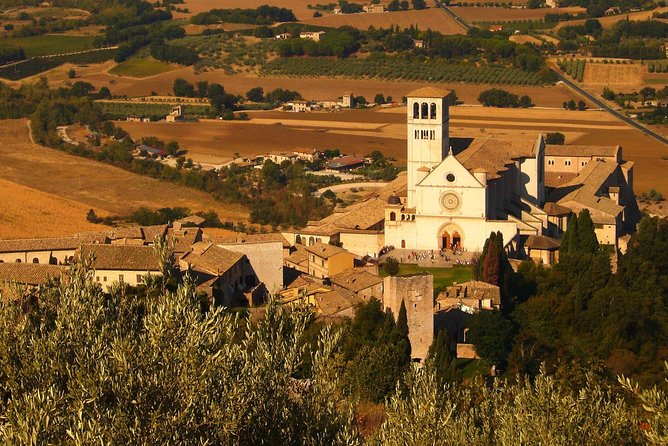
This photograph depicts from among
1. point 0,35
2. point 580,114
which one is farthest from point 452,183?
point 0,35

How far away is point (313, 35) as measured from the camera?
12750cm

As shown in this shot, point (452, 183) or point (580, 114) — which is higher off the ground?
point (452, 183)

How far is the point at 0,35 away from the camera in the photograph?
130 metres

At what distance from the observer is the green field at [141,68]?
118688mm

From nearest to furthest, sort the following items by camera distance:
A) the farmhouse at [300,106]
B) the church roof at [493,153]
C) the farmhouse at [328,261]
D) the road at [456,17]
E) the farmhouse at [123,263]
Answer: the farmhouse at [123,263] < the farmhouse at [328,261] < the church roof at [493,153] < the farmhouse at [300,106] < the road at [456,17]

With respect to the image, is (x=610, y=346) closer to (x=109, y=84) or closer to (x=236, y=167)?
(x=236, y=167)

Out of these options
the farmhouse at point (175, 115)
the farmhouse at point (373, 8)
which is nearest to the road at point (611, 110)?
the farmhouse at point (175, 115)

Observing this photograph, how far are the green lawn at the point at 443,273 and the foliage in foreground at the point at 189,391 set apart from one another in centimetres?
2264

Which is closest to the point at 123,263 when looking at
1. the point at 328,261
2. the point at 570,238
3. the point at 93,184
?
the point at 328,261

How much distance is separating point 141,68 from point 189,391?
10404 centimetres

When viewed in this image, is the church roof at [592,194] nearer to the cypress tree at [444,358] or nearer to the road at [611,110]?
the cypress tree at [444,358]

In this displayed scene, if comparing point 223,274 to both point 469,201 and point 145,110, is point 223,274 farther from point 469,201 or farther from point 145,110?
point 145,110

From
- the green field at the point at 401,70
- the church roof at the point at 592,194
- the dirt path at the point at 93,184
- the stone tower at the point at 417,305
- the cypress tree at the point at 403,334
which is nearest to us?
the cypress tree at the point at 403,334

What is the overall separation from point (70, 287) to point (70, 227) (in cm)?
3844
